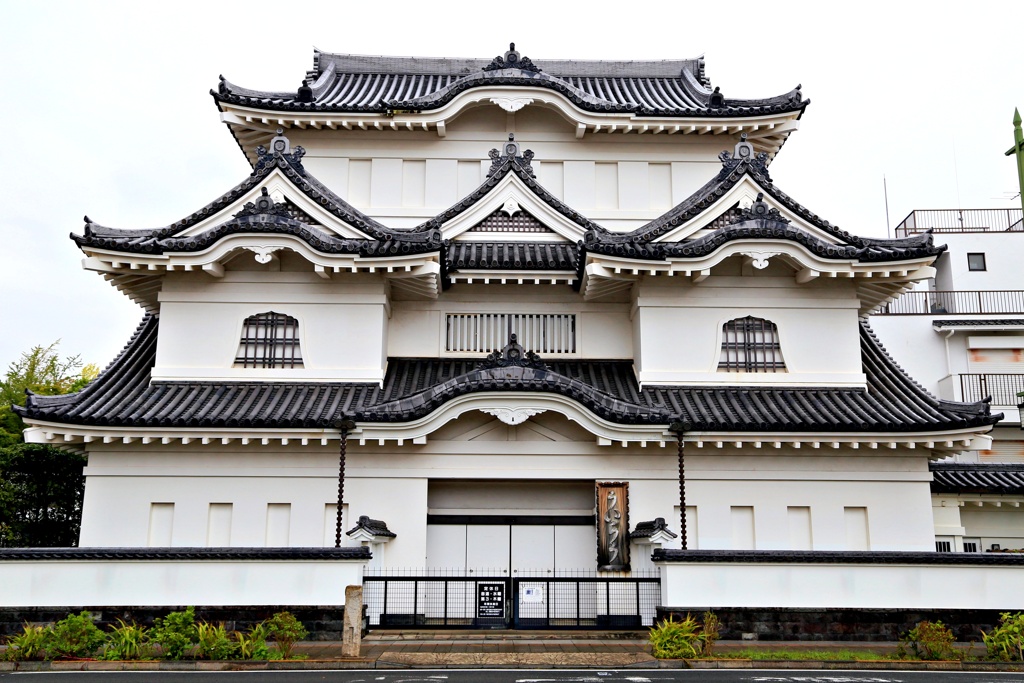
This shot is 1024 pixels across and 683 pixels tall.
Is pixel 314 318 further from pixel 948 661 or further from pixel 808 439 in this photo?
pixel 948 661

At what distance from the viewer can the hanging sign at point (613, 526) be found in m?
18.9

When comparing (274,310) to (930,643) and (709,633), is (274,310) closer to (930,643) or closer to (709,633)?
(709,633)

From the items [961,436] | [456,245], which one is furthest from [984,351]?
[456,245]

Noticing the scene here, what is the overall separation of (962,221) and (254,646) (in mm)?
44124

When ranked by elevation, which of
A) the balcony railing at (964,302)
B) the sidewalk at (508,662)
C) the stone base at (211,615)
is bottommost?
the sidewalk at (508,662)

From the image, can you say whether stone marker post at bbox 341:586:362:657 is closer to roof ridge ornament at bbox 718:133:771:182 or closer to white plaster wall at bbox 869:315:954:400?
roof ridge ornament at bbox 718:133:771:182

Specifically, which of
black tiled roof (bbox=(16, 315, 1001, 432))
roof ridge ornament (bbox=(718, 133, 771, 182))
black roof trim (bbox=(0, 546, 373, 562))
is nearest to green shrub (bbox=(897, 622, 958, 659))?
black tiled roof (bbox=(16, 315, 1001, 432))

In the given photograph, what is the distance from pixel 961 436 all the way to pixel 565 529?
941 cm

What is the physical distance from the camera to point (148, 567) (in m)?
16.5

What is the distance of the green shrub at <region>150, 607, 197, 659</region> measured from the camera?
1441 centimetres

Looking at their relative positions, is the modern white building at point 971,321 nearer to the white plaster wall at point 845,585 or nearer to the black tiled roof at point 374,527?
the white plaster wall at point 845,585

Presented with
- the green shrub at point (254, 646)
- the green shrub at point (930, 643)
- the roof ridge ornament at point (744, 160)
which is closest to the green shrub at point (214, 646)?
the green shrub at point (254, 646)

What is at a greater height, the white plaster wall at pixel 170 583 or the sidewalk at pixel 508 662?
the white plaster wall at pixel 170 583

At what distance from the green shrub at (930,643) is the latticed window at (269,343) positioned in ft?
49.2
